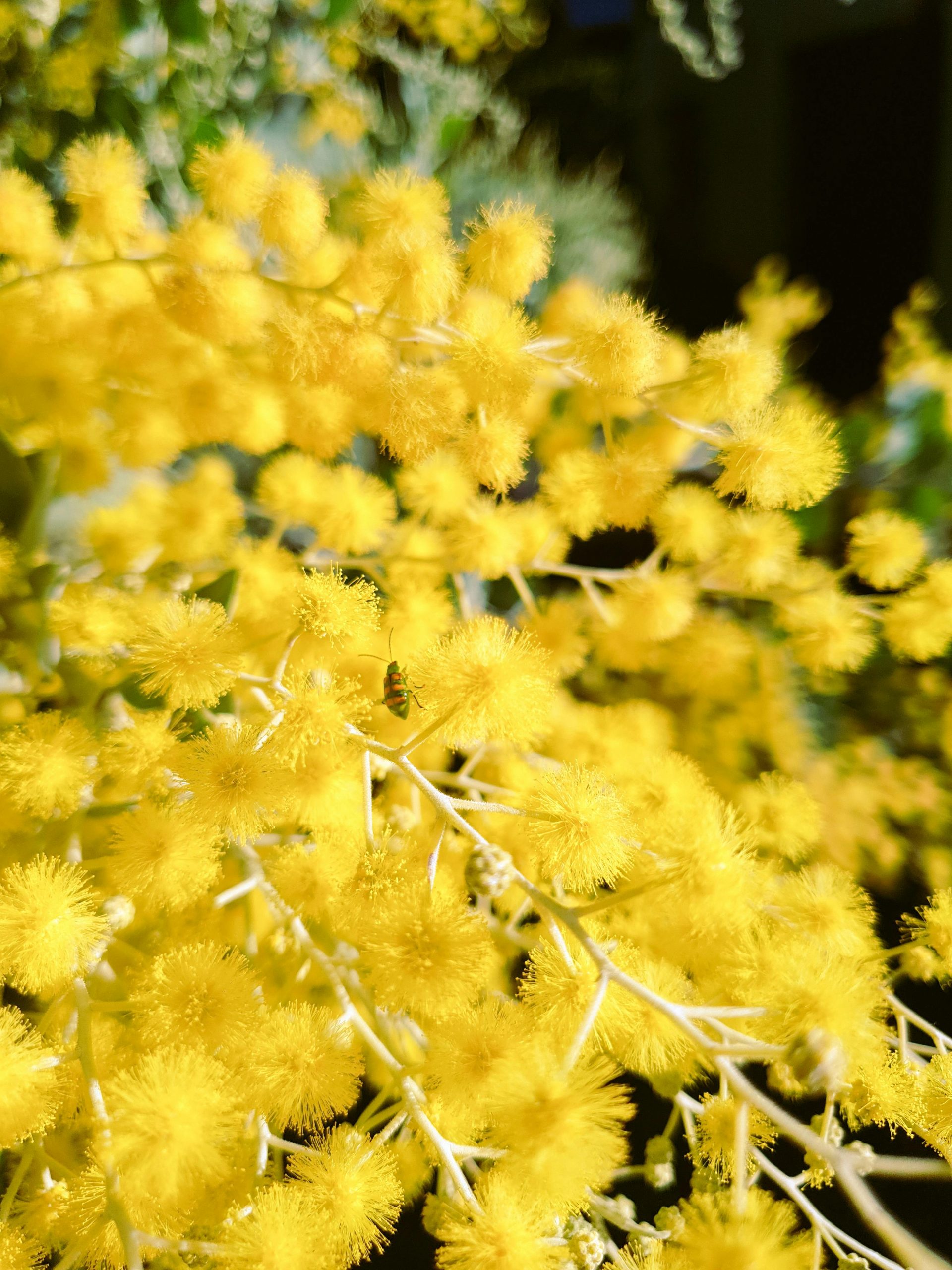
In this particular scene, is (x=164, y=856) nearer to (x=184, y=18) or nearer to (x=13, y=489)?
(x=13, y=489)

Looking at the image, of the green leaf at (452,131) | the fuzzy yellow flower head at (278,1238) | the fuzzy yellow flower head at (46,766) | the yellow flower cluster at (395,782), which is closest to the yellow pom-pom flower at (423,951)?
the yellow flower cluster at (395,782)

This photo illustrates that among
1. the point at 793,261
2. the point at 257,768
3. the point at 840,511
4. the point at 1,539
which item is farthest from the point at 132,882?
the point at 793,261

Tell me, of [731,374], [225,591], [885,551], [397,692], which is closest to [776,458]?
[731,374]

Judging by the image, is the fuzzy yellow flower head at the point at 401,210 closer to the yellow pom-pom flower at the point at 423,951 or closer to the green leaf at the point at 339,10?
the yellow pom-pom flower at the point at 423,951

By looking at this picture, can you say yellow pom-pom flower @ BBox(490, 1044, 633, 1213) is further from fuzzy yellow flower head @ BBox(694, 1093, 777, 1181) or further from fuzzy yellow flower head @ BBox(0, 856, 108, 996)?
fuzzy yellow flower head @ BBox(0, 856, 108, 996)

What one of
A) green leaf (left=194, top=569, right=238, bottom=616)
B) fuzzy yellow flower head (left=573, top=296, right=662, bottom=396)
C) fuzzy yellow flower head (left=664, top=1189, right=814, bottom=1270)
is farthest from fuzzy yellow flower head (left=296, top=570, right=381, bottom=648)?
fuzzy yellow flower head (left=664, top=1189, right=814, bottom=1270)

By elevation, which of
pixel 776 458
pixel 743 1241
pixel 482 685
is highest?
pixel 776 458

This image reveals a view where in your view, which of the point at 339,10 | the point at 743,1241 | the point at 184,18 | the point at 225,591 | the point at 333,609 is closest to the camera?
the point at 743,1241
